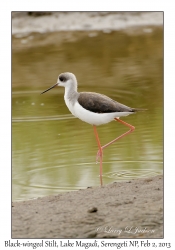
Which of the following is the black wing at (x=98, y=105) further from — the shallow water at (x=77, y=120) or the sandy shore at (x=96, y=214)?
the sandy shore at (x=96, y=214)

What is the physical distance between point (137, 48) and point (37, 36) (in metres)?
2.27

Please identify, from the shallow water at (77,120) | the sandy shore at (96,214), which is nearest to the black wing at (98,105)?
the shallow water at (77,120)

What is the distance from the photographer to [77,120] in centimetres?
851

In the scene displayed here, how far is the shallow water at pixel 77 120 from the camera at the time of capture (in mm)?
6293

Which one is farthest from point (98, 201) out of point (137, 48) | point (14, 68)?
point (137, 48)

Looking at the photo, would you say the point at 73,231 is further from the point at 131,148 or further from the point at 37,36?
the point at 37,36

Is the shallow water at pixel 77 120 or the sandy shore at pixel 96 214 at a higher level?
the sandy shore at pixel 96 214

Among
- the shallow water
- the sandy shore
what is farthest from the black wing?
the sandy shore

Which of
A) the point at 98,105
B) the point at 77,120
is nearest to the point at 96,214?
the point at 98,105

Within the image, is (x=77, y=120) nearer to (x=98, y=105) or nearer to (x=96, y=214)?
(x=98, y=105)

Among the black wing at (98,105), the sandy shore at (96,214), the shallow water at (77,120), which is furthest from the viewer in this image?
the shallow water at (77,120)

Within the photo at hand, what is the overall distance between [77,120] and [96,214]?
12.7 ft

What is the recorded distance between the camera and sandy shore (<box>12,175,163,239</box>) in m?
4.48

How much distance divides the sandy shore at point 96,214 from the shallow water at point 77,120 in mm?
632
